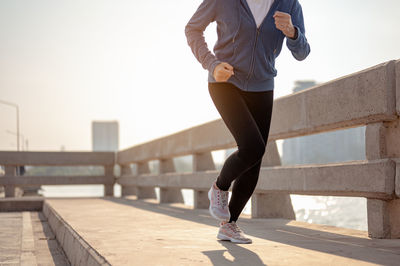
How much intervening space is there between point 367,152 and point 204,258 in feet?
5.47

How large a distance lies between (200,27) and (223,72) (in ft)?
1.64

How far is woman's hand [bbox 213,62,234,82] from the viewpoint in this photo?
10.8 feet

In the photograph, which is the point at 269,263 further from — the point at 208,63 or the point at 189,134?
the point at 189,134

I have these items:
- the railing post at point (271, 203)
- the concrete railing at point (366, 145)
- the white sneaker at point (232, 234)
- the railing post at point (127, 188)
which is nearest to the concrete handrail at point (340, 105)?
the concrete railing at point (366, 145)

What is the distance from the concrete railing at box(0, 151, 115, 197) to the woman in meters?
9.17

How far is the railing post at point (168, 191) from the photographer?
370 inches

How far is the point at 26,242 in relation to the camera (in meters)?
4.65

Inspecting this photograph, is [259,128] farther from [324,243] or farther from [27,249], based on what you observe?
[27,249]

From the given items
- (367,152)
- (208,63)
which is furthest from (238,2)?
(367,152)

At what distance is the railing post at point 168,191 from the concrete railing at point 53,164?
336 cm

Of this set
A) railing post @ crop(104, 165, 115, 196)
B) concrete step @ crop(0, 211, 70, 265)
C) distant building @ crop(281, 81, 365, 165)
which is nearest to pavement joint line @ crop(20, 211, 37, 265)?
concrete step @ crop(0, 211, 70, 265)

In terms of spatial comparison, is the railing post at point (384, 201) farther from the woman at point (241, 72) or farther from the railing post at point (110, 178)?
the railing post at point (110, 178)

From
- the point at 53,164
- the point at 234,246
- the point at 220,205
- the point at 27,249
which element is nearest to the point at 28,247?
the point at 27,249

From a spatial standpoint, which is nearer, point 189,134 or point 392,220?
point 392,220
